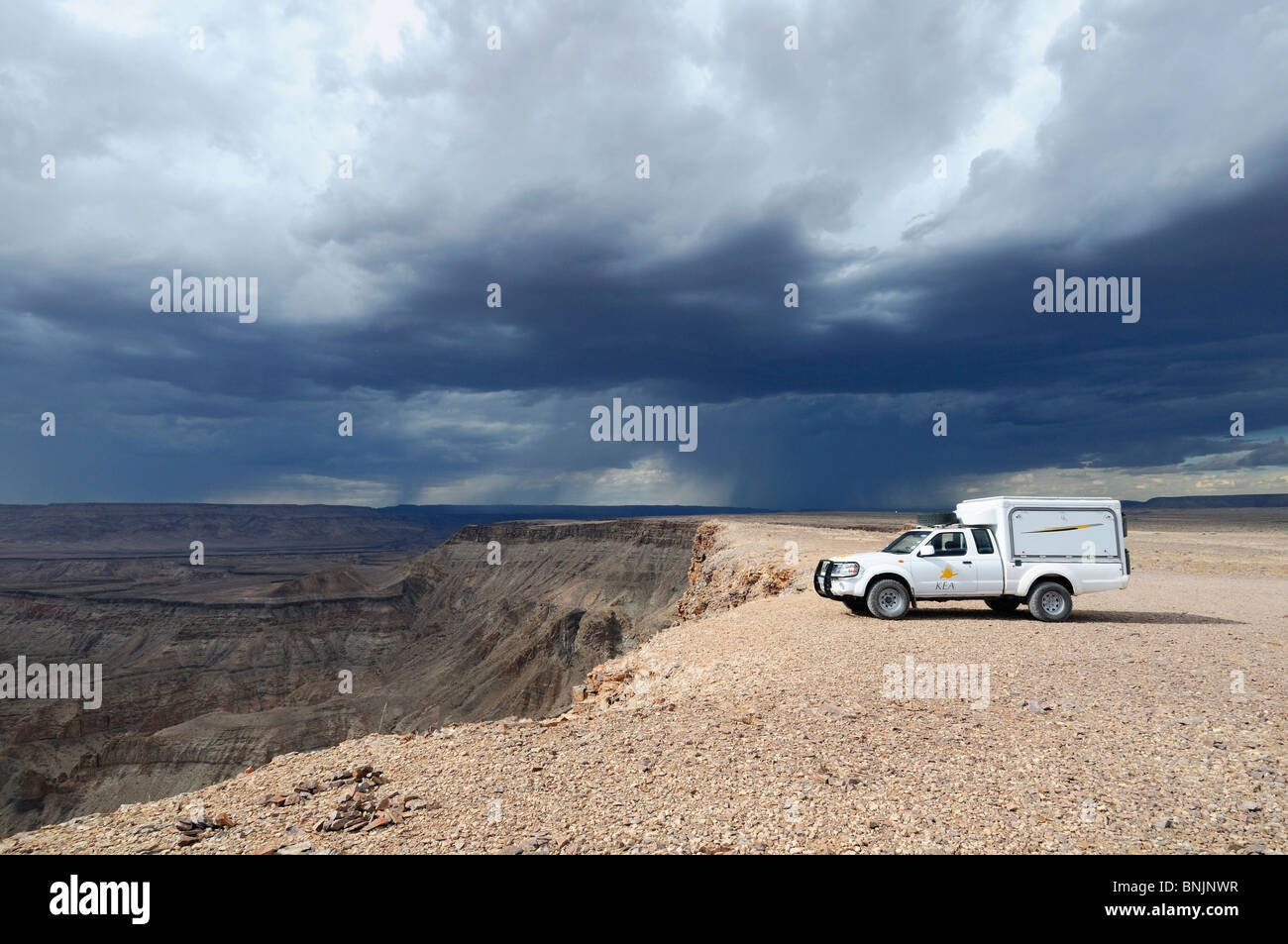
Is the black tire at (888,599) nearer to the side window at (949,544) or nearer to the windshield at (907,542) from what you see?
the windshield at (907,542)

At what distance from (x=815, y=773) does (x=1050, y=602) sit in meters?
10.4

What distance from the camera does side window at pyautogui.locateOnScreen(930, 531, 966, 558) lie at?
46.6 feet

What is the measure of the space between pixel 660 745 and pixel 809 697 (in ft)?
8.00

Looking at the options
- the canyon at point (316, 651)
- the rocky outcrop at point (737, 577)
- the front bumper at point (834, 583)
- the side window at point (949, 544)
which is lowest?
the canyon at point (316, 651)

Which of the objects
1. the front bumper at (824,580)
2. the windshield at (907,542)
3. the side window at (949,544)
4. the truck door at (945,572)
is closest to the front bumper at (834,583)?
the front bumper at (824,580)

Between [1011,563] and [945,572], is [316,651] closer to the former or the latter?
[945,572]

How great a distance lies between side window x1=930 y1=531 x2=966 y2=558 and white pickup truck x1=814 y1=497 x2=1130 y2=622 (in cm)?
2

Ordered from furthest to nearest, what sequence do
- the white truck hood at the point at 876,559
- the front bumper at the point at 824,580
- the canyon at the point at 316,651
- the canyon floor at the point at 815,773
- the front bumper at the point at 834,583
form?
1. the canyon at the point at 316,651
2. the front bumper at the point at 824,580
3. the white truck hood at the point at 876,559
4. the front bumper at the point at 834,583
5. the canyon floor at the point at 815,773

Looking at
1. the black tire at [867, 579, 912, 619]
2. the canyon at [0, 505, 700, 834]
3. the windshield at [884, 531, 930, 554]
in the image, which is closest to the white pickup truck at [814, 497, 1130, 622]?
the black tire at [867, 579, 912, 619]

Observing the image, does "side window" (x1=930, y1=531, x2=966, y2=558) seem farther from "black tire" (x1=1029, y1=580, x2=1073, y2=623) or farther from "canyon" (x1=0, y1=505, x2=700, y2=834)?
"canyon" (x1=0, y1=505, x2=700, y2=834)

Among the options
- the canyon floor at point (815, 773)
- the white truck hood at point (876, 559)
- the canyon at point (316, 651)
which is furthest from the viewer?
the canyon at point (316, 651)

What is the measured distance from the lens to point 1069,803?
5559 millimetres

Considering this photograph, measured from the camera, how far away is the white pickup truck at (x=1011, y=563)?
14.1 m
